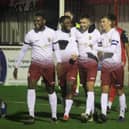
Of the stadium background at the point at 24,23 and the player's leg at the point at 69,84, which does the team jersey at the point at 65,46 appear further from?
the stadium background at the point at 24,23

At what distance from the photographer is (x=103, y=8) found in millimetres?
22672

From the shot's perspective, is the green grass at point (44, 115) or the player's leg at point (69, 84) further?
the player's leg at point (69, 84)

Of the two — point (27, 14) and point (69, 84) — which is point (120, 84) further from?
point (27, 14)

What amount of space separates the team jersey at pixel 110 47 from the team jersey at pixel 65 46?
0.53 meters

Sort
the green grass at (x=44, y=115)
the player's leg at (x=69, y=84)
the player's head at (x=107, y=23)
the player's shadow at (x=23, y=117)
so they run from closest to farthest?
the green grass at (x=44, y=115) < the player's head at (x=107, y=23) < the player's leg at (x=69, y=84) < the player's shadow at (x=23, y=117)

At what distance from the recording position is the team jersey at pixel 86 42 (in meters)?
12.9

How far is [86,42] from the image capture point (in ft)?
42.3

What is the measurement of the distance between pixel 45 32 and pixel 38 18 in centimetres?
32

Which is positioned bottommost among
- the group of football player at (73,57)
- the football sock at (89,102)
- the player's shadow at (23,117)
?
the player's shadow at (23,117)

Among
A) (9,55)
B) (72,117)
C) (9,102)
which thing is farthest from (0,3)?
(72,117)

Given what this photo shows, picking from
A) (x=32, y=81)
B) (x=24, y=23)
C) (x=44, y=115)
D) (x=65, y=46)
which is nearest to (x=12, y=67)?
(x=24, y=23)

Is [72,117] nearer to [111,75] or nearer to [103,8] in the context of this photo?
[111,75]

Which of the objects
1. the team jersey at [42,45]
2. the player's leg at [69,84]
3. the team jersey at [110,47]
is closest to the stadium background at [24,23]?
the player's leg at [69,84]

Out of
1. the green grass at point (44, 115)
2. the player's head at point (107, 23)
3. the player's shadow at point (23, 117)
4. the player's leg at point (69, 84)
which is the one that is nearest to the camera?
the green grass at point (44, 115)
